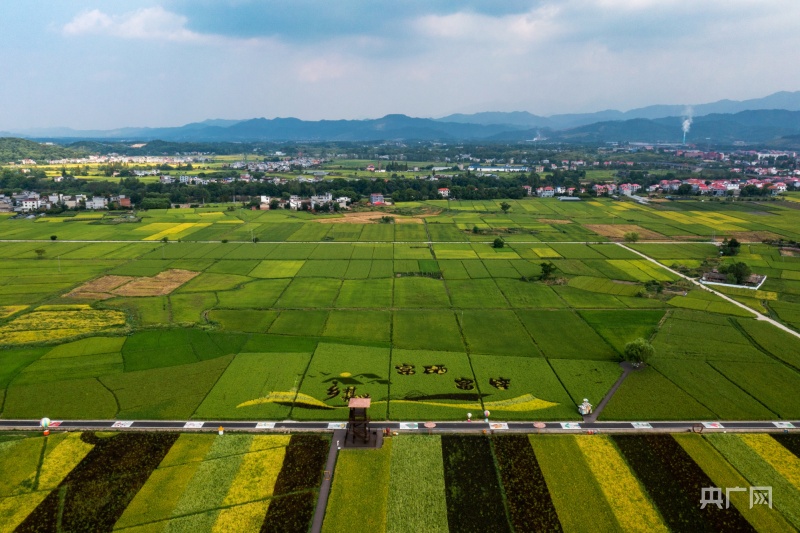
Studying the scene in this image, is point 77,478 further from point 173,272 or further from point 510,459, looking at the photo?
point 173,272

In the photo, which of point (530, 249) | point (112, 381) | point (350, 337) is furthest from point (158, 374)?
point (530, 249)

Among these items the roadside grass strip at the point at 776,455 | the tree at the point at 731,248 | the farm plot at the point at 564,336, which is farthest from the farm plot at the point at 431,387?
the tree at the point at 731,248

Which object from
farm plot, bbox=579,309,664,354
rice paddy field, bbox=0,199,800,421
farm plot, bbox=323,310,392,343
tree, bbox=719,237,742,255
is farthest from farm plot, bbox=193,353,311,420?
tree, bbox=719,237,742,255

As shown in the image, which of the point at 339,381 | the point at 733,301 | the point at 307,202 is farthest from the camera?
the point at 307,202

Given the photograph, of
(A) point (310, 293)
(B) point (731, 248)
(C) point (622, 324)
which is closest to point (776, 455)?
(C) point (622, 324)

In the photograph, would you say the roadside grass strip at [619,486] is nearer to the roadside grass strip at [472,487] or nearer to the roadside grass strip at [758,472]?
the roadside grass strip at [472,487]

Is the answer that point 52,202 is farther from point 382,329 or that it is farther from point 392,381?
point 392,381
